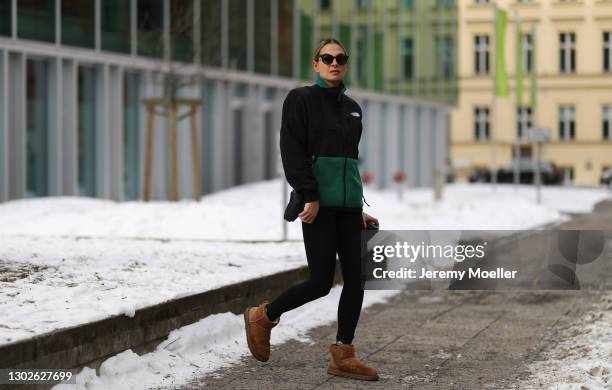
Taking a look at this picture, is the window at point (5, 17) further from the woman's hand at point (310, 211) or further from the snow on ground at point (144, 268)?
the woman's hand at point (310, 211)

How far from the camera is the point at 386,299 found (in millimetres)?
10523

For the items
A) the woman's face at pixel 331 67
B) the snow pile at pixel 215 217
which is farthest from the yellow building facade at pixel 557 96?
the woman's face at pixel 331 67

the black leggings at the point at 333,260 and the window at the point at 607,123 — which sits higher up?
the black leggings at the point at 333,260

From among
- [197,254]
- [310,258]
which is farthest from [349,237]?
[197,254]

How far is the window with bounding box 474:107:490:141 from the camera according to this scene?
207 ft

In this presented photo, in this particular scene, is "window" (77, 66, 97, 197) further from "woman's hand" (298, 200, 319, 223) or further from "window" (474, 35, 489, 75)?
"window" (474, 35, 489, 75)

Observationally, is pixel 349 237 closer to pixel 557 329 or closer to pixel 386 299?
pixel 557 329

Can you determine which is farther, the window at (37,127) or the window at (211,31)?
the window at (211,31)

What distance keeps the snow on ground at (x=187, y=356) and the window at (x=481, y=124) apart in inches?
2166

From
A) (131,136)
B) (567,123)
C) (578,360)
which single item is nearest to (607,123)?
(567,123)

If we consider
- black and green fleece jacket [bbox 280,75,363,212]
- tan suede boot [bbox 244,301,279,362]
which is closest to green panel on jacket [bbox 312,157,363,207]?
black and green fleece jacket [bbox 280,75,363,212]

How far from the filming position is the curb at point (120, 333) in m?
5.67

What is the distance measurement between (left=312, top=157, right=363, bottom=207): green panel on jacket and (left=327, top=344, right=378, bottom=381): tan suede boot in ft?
2.70

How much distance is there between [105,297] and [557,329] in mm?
3283
